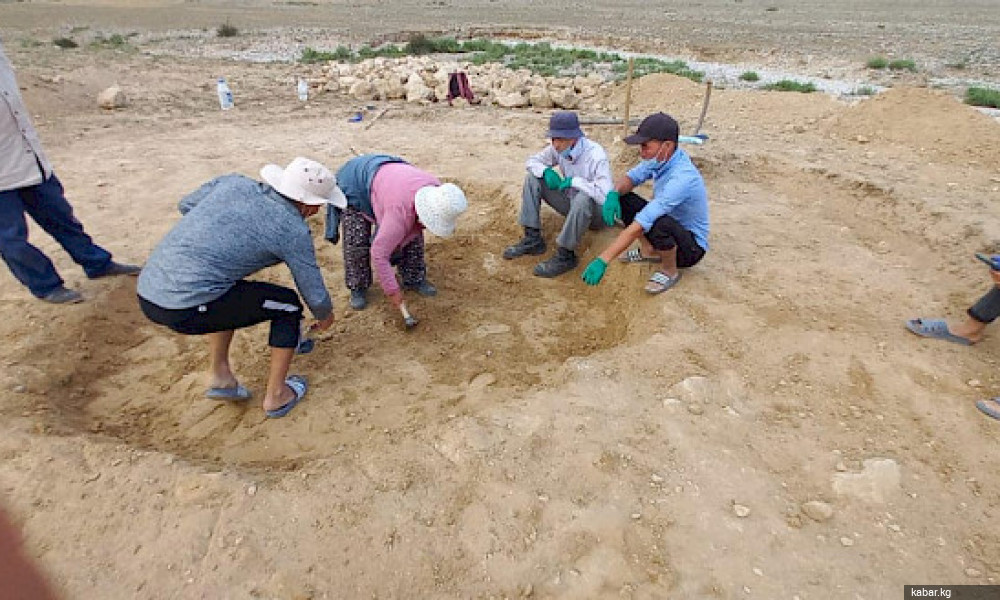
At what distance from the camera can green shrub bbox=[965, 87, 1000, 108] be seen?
321 inches

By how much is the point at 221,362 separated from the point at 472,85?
25.7ft

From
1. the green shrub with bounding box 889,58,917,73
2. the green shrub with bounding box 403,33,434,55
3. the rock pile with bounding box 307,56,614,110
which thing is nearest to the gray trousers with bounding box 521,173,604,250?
the rock pile with bounding box 307,56,614,110

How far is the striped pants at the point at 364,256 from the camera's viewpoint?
11.9 ft

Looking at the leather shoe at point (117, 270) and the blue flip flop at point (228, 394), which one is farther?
the leather shoe at point (117, 270)

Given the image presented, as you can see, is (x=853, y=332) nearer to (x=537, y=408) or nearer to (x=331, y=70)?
(x=537, y=408)

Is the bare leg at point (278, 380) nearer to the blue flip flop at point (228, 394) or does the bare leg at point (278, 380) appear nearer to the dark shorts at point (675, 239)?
the blue flip flop at point (228, 394)

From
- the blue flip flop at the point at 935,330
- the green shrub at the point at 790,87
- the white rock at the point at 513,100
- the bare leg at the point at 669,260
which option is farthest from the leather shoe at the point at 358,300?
the green shrub at the point at 790,87

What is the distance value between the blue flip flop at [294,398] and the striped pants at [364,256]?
2.77 feet

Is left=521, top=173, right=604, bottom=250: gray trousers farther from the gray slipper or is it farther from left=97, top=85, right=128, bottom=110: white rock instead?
left=97, top=85, right=128, bottom=110: white rock

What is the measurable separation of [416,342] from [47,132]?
622cm

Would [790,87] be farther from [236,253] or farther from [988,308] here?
[236,253]

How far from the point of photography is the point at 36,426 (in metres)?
2.56

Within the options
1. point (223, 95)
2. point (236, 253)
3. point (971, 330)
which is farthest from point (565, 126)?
point (223, 95)

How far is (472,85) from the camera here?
9.69 m
